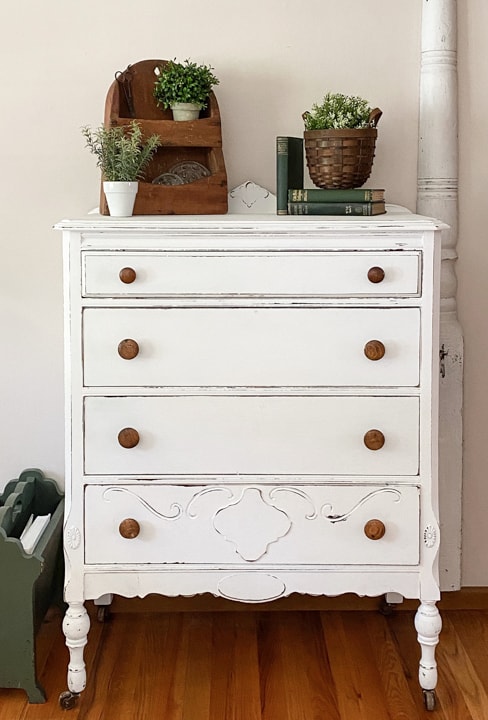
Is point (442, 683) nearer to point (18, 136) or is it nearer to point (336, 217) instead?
point (336, 217)

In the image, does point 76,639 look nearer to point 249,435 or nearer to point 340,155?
point 249,435

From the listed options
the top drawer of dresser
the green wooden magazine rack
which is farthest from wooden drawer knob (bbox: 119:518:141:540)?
the top drawer of dresser

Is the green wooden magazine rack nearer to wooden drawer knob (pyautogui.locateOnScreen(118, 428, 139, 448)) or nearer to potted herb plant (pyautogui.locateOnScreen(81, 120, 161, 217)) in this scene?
wooden drawer knob (pyautogui.locateOnScreen(118, 428, 139, 448))

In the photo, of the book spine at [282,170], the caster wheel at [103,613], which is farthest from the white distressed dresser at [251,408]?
the caster wheel at [103,613]

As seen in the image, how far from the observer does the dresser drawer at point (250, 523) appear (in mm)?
1968

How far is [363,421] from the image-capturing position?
1951 millimetres

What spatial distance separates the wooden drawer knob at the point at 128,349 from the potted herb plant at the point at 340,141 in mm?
625

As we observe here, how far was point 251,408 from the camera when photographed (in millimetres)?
1947

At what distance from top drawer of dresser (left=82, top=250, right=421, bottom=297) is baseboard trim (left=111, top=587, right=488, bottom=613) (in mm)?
991

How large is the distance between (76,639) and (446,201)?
4.55 feet

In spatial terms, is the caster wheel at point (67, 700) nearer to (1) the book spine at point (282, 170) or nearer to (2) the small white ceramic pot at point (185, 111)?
(1) the book spine at point (282, 170)

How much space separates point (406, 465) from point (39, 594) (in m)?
0.90

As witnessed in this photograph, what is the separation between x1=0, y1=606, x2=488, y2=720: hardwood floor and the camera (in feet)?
6.71

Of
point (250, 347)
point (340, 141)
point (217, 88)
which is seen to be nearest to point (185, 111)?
point (217, 88)
